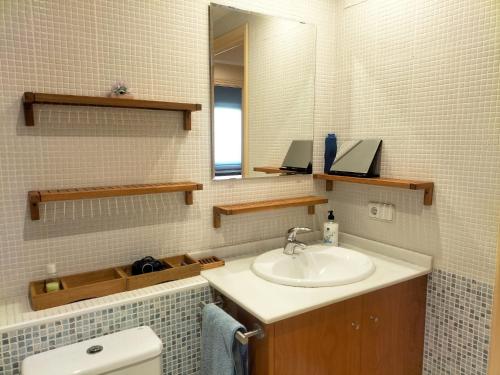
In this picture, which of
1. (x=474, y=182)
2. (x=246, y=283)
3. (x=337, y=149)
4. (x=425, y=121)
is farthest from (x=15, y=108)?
(x=474, y=182)

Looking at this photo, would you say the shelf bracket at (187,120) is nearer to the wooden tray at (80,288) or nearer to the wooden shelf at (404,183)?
the wooden tray at (80,288)

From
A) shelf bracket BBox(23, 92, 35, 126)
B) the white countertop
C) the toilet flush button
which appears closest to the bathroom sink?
the white countertop

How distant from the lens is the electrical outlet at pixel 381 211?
6.07 ft

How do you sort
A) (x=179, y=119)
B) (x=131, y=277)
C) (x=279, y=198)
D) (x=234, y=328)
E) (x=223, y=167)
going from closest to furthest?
(x=234, y=328) < (x=131, y=277) < (x=179, y=119) < (x=223, y=167) < (x=279, y=198)

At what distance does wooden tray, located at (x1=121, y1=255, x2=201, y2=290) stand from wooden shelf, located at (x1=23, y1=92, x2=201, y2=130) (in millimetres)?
669

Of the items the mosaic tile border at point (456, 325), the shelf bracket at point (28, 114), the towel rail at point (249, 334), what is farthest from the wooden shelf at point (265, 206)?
the shelf bracket at point (28, 114)

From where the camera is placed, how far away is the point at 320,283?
147 cm

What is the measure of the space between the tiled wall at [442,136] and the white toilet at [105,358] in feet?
4.10

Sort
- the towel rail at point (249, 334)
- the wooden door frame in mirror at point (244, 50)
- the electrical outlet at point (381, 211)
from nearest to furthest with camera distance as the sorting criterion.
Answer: the towel rail at point (249, 334) → the wooden door frame in mirror at point (244, 50) → the electrical outlet at point (381, 211)

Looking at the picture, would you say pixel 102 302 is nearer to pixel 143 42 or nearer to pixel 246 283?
pixel 246 283

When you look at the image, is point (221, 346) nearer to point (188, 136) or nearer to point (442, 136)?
point (188, 136)

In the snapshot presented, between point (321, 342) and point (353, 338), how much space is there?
181 mm

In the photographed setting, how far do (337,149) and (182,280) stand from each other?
1.12m

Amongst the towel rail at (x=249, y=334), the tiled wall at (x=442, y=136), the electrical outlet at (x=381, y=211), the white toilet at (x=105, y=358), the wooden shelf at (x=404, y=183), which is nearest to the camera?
the white toilet at (x=105, y=358)
